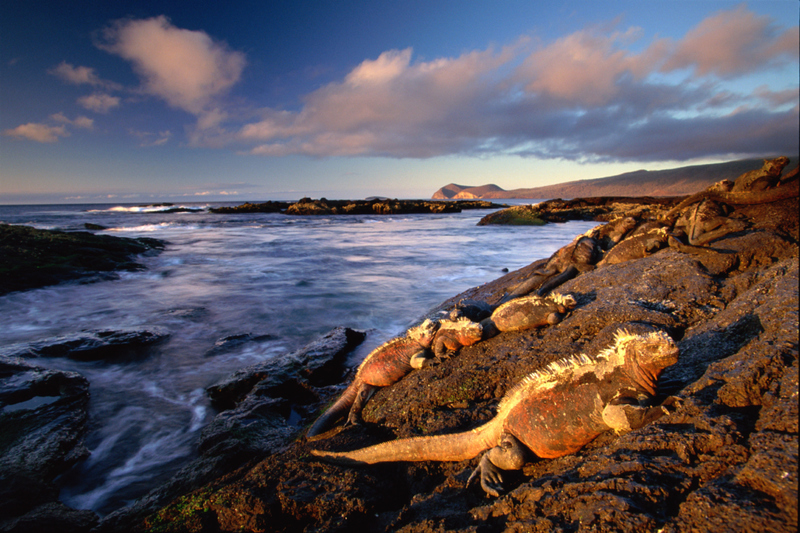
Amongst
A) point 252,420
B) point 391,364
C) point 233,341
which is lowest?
point 252,420

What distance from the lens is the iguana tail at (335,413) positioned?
449cm

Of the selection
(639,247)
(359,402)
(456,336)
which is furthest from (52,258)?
(639,247)

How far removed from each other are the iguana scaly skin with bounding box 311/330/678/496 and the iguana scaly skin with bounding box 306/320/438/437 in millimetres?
1845

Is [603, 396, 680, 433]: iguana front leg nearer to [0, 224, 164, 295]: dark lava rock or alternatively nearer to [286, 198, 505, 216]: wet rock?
[0, 224, 164, 295]: dark lava rock

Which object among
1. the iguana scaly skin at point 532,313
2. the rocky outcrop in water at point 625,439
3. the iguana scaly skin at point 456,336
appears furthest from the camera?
the iguana scaly skin at point 456,336

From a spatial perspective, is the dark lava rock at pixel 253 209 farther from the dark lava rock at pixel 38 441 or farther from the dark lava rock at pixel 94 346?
the dark lava rock at pixel 38 441

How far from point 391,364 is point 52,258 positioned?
651 inches

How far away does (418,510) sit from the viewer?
2678 millimetres

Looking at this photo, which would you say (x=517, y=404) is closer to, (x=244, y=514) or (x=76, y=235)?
(x=244, y=514)

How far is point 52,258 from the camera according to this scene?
549 inches

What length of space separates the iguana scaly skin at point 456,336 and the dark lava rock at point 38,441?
418 centimetres

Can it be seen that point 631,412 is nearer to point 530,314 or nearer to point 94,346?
point 530,314

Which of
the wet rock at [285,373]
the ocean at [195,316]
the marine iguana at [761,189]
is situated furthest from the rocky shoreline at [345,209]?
the marine iguana at [761,189]

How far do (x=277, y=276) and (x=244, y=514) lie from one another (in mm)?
13764
